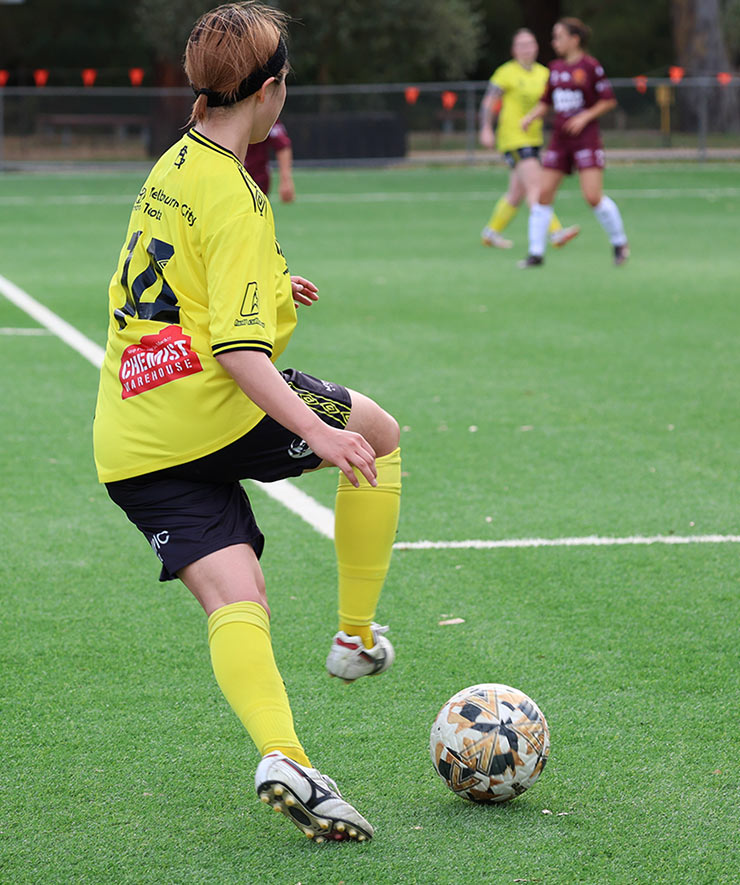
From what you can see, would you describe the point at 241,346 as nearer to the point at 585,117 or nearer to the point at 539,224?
the point at 585,117

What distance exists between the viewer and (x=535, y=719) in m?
3.46

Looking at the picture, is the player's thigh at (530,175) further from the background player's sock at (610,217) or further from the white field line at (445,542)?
the white field line at (445,542)

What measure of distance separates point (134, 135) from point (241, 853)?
3369cm

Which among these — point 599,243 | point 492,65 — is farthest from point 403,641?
point 492,65

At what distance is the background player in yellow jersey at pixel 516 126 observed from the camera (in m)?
→ 16.2

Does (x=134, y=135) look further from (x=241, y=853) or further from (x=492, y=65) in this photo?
(x=241, y=853)

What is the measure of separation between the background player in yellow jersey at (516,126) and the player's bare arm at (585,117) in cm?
161

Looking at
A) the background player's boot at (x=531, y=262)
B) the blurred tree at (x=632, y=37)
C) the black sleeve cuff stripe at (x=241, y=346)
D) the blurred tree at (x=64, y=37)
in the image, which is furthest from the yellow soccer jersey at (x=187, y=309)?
the blurred tree at (x=632, y=37)

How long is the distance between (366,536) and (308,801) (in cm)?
81

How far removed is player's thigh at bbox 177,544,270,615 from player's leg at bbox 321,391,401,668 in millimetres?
461

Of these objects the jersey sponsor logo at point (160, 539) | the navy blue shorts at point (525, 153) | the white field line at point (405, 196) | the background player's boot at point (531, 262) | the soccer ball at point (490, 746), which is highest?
the navy blue shorts at point (525, 153)

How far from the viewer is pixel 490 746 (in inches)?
133

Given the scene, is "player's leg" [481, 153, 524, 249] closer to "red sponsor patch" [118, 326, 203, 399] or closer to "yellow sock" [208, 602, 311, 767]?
"red sponsor patch" [118, 326, 203, 399]

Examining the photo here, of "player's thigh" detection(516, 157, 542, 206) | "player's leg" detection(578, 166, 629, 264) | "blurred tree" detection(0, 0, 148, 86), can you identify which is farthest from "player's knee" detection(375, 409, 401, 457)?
"blurred tree" detection(0, 0, 148, 86)
